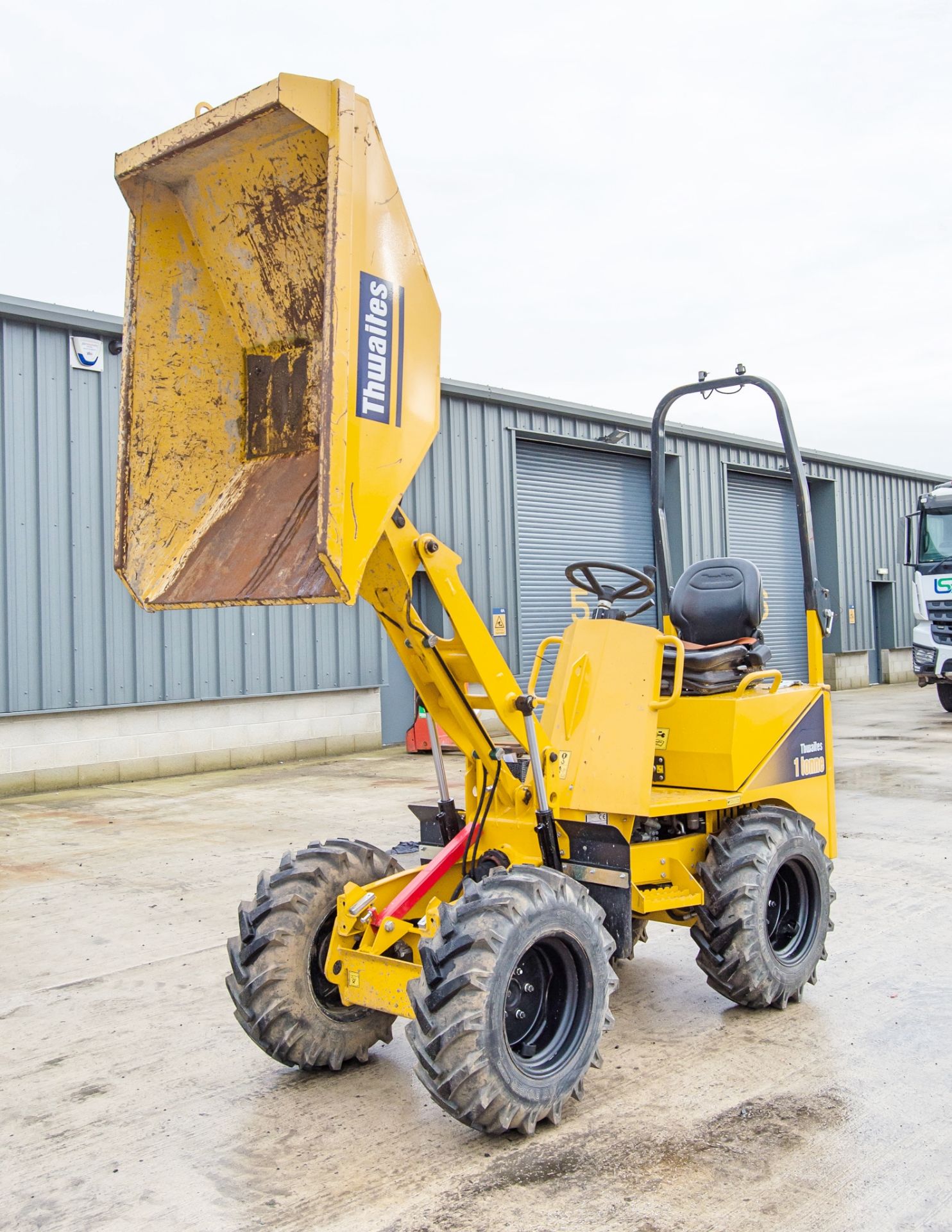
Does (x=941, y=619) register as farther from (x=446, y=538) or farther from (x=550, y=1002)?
(x=550, y=1002)

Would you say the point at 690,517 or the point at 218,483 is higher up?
the point at 690,517

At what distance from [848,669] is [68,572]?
18636 millimetres

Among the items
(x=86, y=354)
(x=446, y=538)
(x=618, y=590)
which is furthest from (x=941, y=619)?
(x=618, y=590)

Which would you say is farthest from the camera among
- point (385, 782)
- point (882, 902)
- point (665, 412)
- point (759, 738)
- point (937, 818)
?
point (385, 782)

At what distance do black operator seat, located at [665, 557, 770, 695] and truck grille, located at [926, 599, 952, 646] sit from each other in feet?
46.3

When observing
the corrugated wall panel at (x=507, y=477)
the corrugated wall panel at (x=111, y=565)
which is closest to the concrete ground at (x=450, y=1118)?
the corrugated wall panel at (x=111, y=565)

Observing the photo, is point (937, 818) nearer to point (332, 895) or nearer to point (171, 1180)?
point (332, 895)

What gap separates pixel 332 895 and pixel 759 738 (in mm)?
2015

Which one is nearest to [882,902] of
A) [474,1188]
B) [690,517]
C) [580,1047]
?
[580,1047]

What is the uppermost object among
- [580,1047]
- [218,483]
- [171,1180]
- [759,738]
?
[218,483]

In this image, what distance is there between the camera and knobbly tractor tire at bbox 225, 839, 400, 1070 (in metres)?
3.97

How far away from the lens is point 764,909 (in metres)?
4.60

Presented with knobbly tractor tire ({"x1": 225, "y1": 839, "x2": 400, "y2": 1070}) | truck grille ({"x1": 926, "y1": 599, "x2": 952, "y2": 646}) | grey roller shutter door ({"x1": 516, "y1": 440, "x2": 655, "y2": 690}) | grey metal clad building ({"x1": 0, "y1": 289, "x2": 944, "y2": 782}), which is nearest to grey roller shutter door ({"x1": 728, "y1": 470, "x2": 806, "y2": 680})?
grey metal clad building ({"x1": 0, "y1": 289, "x2": 944, "y2": 782})

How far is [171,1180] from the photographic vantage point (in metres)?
3.41
